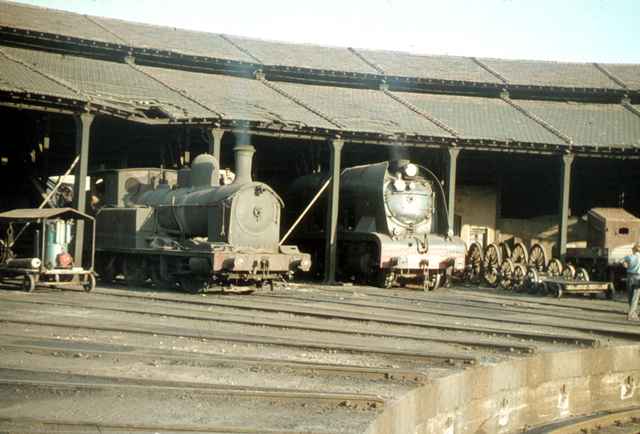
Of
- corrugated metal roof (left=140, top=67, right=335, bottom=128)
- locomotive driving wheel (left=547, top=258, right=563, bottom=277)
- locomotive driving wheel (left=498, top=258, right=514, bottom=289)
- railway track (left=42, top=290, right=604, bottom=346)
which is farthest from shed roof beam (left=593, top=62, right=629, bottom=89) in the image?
railway track (left=42, top=290, right=604, bottom=346)

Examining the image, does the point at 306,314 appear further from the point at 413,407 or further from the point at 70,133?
the point at 70,133

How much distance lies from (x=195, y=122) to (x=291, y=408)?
46.8ft

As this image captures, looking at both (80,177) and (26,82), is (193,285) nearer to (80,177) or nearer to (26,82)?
(80,177)

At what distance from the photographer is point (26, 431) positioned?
4.84m

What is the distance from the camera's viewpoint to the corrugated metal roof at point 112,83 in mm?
19297

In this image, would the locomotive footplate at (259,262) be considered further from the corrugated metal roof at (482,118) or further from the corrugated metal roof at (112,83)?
the corrugated metal roof at (482,118)

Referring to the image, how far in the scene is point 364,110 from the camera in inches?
906

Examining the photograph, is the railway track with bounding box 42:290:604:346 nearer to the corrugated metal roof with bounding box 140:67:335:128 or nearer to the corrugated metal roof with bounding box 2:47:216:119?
the corrugated metal roof with bounding box 2:47:216:119

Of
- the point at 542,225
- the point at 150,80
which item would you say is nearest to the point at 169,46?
the point at 150,80

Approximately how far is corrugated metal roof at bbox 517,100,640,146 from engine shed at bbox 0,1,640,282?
0.07m

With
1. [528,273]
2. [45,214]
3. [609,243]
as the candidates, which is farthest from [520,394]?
[609,243]

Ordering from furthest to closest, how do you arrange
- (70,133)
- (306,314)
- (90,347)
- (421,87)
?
(421,87) < (70,133) < (306,314) < (90,347)

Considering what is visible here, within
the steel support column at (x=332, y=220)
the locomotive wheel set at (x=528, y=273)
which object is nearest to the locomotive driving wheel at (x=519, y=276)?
the locomotive wheel set at (x=528, y=273)

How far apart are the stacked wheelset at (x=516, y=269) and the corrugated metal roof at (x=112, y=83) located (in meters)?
9.05
